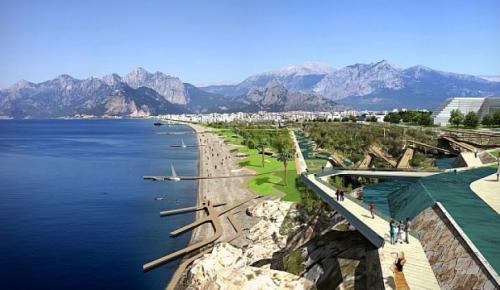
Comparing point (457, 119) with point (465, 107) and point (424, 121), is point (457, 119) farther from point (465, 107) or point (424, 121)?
point (465, 107)

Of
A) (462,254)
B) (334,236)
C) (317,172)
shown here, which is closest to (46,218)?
(317,172)

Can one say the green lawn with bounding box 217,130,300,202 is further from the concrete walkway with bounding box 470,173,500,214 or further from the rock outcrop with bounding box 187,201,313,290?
the concrete walkway with bounding box 470,173,500,214

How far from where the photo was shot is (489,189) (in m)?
33.4

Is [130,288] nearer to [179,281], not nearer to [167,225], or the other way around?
[179,281]

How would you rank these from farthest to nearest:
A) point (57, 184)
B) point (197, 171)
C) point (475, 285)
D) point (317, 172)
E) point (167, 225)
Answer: point (197, 171) → point (57, 184) → point (167, 225) → point (317, 172) → point (475, 285)

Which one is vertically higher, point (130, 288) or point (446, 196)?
point (446, 196)

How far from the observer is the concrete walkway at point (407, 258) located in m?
20.3

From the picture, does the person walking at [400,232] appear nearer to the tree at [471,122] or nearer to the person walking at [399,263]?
the person walking at [399,263]

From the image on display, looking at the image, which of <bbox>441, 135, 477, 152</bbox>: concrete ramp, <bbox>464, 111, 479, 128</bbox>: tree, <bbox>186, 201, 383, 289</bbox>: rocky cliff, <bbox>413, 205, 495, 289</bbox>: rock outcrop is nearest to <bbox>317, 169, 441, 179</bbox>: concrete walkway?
<bbox>186, 201, 383, 289</bbox>: rocky cliff

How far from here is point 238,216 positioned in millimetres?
58031

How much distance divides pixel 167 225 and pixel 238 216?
8.90m

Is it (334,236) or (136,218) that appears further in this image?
(136,218)

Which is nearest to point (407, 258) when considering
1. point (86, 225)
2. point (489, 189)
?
point (489, 189)

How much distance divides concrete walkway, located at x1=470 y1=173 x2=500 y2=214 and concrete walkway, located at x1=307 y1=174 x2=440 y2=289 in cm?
Answer: 721
